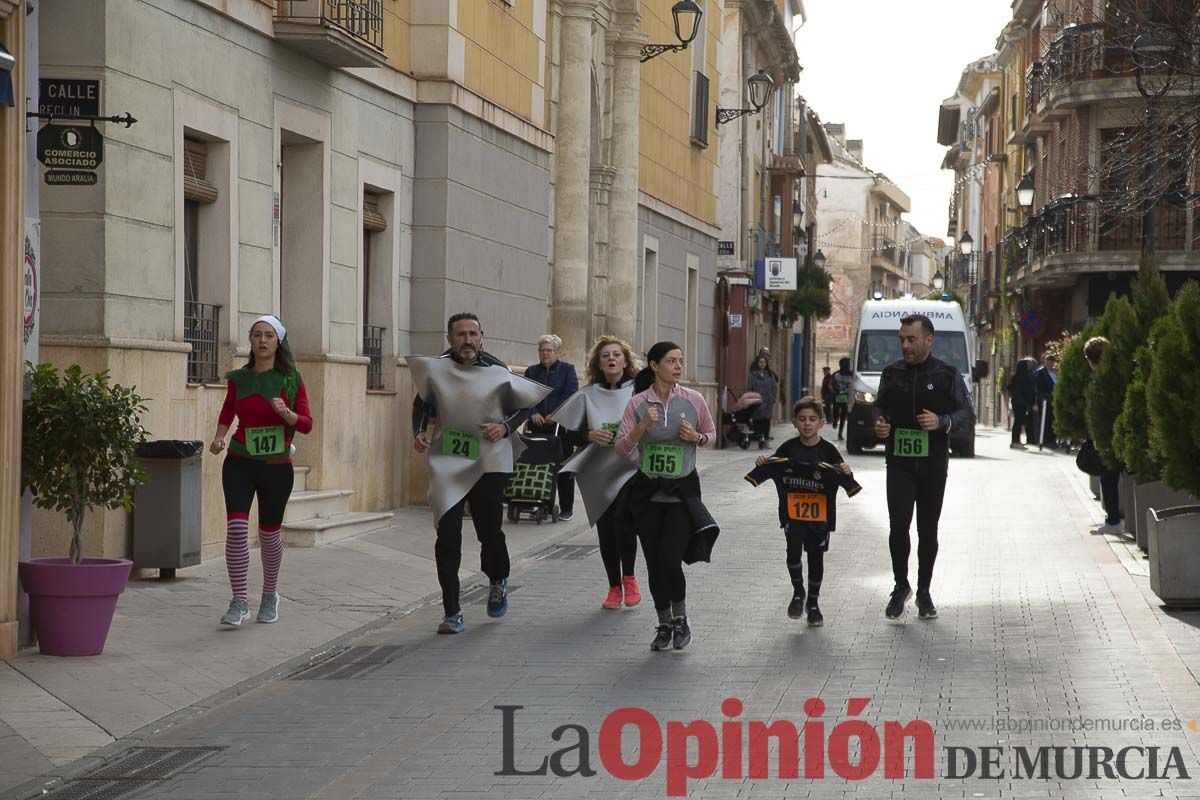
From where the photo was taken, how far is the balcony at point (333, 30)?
15.5m

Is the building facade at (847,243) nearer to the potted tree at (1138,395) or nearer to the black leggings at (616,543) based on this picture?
the potted tree at (1138,395)

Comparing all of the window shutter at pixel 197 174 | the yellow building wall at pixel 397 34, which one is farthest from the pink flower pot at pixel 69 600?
the yellow building wall at pixel 397 34

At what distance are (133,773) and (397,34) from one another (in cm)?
1251

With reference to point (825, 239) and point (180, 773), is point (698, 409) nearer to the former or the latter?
point (180, 773)

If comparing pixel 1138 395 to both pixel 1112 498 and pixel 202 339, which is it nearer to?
pixel 1112 498

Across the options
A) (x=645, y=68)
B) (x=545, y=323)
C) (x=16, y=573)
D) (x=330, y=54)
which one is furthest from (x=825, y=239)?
(x=16, y=573)

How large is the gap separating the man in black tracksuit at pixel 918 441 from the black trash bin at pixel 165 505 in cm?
463

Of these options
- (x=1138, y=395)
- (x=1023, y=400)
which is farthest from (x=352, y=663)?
(x=1023, y=400)

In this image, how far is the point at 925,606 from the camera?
11.5 metres

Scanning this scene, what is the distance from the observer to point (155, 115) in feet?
43.4

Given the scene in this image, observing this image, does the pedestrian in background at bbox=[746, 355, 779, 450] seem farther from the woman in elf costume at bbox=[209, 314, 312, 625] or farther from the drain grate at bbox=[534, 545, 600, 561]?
the woman in elf costume at bbox=[209, 314, 312, 625]

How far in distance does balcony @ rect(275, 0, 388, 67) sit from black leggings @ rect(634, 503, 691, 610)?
22.6ft

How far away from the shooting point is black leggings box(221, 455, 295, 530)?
10773mm

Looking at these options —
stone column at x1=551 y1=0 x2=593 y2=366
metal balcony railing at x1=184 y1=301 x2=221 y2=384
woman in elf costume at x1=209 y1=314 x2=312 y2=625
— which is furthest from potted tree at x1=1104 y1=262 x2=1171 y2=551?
stone column at x1=551 y1=0 x2=593 y2=366
